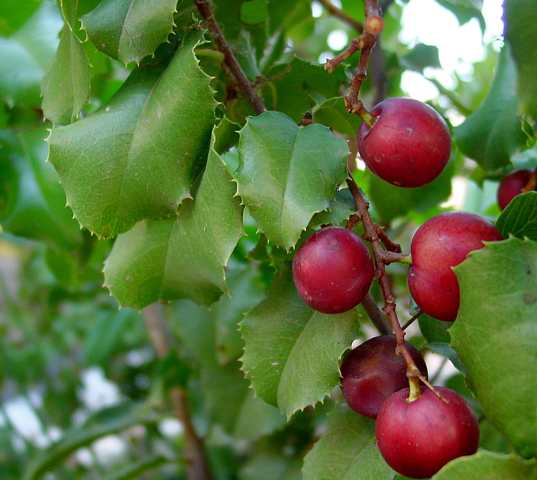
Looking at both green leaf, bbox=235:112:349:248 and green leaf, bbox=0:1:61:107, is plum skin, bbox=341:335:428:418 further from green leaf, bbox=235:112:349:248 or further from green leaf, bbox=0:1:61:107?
green leaf, bbox=0:1:61:107

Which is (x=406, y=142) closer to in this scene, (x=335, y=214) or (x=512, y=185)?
(x=335, y=214)

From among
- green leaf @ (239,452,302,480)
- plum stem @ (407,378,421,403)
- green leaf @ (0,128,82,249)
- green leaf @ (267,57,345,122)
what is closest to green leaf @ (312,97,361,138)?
green leaf @ (267,57,345,122)

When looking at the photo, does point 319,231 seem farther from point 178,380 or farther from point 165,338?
point 165,338

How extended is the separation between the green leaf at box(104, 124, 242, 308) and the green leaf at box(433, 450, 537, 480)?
220mm

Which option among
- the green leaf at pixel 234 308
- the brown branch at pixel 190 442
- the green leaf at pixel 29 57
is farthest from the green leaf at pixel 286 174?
the brown branch at pixel 190 442

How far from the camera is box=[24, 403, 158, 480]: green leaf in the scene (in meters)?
1.30

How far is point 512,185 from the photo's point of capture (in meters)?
0.70

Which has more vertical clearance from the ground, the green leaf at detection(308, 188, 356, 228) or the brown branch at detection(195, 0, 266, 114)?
the brown branch at detection(195, 0, 266, 114)

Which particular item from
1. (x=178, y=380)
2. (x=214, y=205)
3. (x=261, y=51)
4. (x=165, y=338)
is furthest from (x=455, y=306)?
(x=165, y=338)

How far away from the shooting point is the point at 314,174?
515 mm

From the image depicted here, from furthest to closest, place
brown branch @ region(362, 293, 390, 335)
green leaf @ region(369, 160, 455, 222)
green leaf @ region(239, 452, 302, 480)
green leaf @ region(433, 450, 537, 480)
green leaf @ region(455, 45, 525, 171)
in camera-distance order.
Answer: green leaf @ region(239, 452, 302, 480)
green leaf @ region(369, 160, 455, 222)
green leaf @ region(455, 45, 525, 171)
brown branch @ region(362, 293, 390, 335)
green leaf @ region(433, 450, 537, 480)

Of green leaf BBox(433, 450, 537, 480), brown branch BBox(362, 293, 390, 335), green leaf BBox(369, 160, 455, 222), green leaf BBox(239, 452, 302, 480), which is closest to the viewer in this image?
green leaf BBox(433, 450, 537, 480)

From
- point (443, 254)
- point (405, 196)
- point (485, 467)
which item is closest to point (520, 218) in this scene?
Answer: point (443, 254)

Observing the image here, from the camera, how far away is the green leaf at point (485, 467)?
0.40 metres
